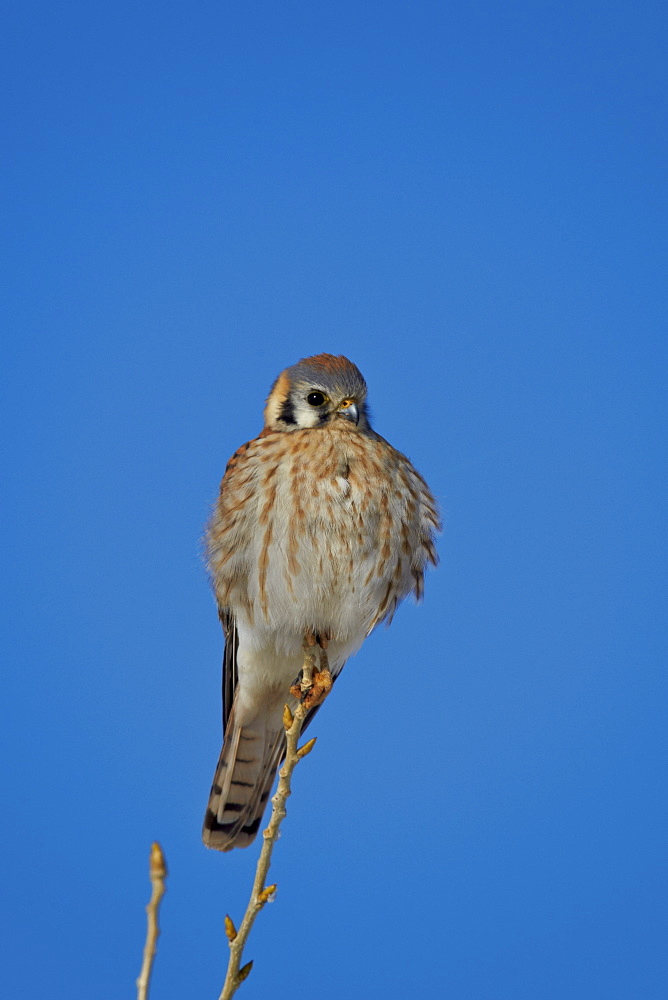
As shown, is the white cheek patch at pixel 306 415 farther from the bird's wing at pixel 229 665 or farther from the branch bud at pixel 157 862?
the branch bud at pixel 157 862

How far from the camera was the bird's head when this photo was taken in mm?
2764

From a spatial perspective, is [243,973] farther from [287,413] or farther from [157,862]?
→ [287,413]

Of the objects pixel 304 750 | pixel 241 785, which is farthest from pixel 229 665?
pixel 304 750

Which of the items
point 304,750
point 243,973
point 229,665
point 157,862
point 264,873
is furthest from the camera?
point 229,665

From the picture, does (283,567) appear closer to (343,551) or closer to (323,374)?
(343,551)

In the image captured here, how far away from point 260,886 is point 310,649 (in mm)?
942

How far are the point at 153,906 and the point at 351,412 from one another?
167 cm

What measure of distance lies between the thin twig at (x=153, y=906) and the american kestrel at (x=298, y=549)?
4.75 ft

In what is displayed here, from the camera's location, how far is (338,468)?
8.71 feet

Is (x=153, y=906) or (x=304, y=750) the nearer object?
(x=153, y=906)

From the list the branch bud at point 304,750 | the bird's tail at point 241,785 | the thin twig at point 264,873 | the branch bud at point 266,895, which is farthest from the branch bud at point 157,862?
the bird's tail at point 241,785

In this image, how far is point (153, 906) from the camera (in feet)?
4.07

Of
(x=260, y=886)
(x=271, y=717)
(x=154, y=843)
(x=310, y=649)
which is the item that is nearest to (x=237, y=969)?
(x=260, y=886)

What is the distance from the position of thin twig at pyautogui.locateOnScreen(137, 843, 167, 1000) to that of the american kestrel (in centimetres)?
145
